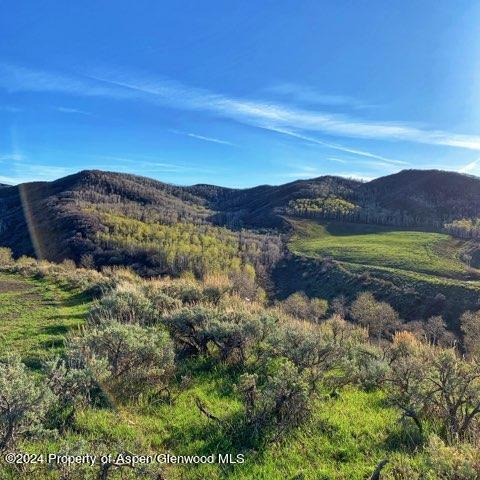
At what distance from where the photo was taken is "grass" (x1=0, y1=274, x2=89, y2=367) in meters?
12.5

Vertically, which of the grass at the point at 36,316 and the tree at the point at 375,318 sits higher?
the grass at the point at 36,316

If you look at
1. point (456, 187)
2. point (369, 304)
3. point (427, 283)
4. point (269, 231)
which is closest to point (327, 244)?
point (269, 231)

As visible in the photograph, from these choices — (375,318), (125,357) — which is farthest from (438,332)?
(125,357)

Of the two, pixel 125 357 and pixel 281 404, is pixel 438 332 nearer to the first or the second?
pixel 281 404

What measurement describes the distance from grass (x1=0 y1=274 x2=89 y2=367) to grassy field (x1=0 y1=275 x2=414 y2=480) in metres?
4.71

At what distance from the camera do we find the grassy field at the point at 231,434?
20.2 ft

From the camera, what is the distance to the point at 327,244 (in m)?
113

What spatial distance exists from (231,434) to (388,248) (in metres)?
99.2

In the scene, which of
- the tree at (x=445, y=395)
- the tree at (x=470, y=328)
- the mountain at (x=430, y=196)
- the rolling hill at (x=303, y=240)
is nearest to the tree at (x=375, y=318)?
the tree at (x=470, y=328)

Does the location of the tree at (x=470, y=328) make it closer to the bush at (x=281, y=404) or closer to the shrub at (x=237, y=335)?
the shrub at (x=237, y=335)

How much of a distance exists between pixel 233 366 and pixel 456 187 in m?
189

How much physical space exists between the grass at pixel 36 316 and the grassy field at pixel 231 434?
471 centimetres

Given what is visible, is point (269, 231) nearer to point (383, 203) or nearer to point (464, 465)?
point (383, 203)

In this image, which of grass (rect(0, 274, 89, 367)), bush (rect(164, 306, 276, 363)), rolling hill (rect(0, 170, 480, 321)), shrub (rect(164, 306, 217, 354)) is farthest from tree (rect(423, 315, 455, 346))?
shrub (rect(164, 306, 217, 354))
